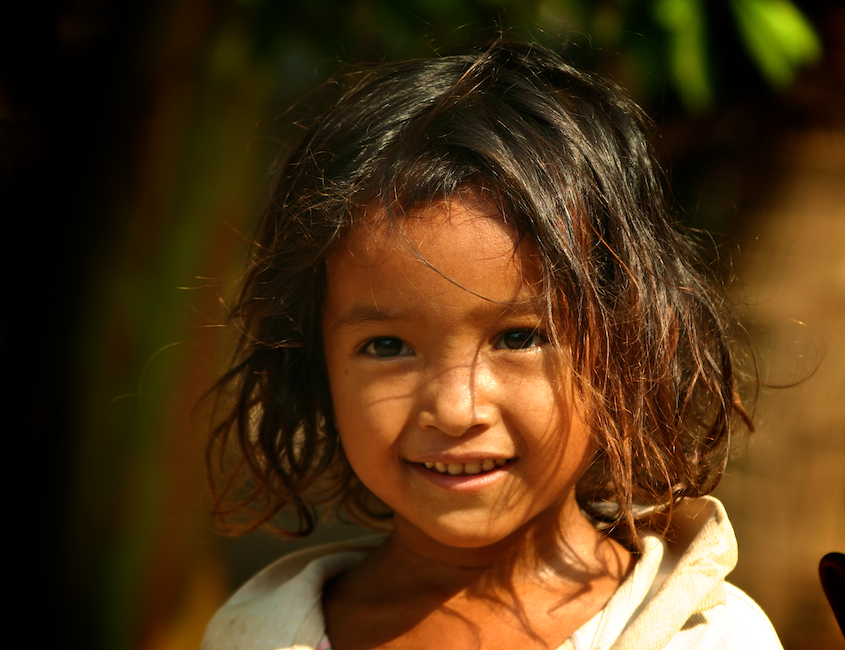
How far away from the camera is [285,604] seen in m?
1.42

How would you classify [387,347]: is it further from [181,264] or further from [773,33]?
[181,264]

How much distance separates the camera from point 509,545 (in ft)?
4.33

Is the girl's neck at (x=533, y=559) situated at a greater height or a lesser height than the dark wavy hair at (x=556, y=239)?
lesser

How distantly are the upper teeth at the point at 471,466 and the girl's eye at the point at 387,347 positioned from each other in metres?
0.17

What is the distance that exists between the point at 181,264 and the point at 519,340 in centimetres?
162

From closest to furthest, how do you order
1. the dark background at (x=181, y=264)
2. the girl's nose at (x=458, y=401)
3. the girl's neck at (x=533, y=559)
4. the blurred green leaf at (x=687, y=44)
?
1. the girl's nose at (x=458, y=401)
2. the girl's neck at (x=533, y=559)
3. the blurred green leaf at (x=687, y=44)
4. the dark background at (x=181, y=264)

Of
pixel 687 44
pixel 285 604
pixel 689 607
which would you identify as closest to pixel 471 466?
pixel 689 607

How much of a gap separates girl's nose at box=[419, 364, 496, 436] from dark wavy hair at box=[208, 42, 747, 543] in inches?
5.5

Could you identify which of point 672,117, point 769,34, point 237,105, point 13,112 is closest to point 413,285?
point 769,34

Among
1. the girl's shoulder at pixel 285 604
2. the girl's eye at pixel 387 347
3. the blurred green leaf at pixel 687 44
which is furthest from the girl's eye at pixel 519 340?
the blurred green leaf at pixel 687 44

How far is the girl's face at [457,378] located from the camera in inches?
43.9

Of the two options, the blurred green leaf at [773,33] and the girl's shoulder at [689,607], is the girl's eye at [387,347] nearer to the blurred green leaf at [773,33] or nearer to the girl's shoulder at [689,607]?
the girl's shoulder at [689,607]

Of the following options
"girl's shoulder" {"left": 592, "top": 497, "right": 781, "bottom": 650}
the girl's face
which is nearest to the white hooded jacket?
"girl's shoulder" {"left": 592, "top": 497, "right": 781, "bottom": 650}

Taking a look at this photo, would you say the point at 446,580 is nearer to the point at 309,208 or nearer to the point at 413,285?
the point at 413,285
